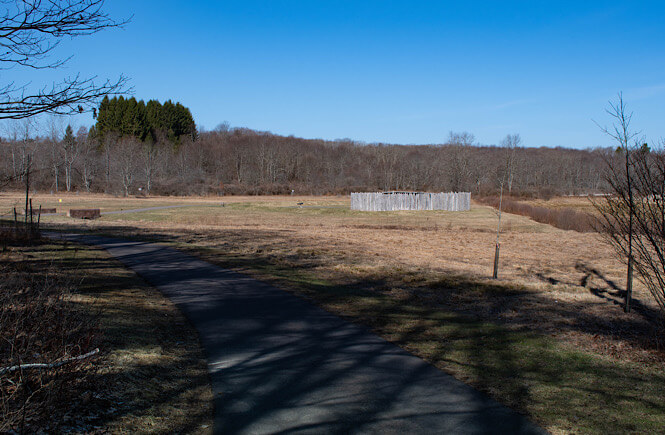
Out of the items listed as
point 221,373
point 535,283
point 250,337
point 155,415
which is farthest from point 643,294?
point 155,415

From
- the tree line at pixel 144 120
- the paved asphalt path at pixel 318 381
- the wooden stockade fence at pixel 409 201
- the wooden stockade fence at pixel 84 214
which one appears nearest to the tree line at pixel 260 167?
the tree line at pixel 144 120

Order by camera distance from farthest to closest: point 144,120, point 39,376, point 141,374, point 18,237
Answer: point 144,120 < point 18,237 < point 141,374 < point 39,376

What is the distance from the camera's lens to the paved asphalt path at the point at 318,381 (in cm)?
443

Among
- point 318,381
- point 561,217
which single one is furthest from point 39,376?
point 561,217

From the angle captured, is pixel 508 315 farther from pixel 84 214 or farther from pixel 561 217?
pixel 561 217

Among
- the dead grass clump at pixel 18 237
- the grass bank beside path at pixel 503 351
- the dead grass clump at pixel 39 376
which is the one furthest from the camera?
the dead grass clump at pixel 18 237

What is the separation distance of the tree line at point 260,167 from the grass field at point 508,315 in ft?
176

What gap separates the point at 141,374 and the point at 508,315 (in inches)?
274

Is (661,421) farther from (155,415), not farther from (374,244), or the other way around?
(374,244)

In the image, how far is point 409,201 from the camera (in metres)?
60.7

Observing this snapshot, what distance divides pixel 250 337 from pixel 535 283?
31.7 feet

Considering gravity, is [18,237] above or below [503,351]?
above

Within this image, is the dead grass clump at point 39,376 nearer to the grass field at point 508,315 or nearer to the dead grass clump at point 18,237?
the grass field at point 508,315

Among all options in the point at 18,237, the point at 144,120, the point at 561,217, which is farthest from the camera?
the point at 144,120
